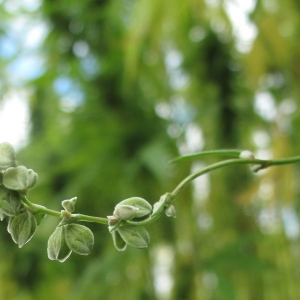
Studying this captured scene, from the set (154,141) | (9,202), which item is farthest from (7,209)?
(154,141)

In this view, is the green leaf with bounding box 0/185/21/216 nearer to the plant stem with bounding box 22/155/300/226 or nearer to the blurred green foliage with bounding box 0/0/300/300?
the plant stem with bounding box 22/155/300/226

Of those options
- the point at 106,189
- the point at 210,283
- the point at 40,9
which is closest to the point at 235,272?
the point at 210,283

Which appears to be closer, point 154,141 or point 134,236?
point 134,236

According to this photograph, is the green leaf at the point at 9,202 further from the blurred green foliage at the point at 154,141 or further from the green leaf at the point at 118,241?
the blurred green foliage at the point at 154,141

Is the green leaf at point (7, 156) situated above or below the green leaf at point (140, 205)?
above

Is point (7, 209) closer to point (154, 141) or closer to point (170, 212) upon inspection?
point (170, 212)

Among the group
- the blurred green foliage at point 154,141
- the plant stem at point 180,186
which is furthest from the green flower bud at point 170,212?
the blurred green foliage at point 154,141
